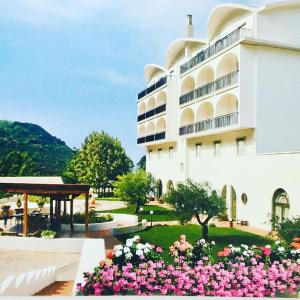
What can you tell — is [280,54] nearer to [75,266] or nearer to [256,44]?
[256,44]

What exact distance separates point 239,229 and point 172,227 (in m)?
4.02

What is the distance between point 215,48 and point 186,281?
839 inches

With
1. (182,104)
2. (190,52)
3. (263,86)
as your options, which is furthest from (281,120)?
(190,52)

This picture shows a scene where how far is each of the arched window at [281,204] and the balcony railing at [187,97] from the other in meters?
12.0

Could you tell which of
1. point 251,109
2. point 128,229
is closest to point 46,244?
point 128,229

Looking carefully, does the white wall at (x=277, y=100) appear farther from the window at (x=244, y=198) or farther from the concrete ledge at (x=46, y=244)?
the concrete ledge at (x=46, y=244)

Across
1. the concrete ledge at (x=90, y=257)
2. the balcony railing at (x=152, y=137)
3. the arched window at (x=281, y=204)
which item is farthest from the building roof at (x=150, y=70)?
the concrete ledge at (x=90, y=257)

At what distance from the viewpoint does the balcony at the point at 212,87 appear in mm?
25769

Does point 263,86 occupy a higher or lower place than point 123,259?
higher

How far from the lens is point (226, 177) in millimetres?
26344

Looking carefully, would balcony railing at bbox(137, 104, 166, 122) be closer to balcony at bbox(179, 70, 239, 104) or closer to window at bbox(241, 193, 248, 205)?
balcony at bbox(179, 70, 239, 104)

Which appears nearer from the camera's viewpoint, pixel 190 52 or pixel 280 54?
pixel 280 54

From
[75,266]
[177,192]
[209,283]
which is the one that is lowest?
[75,266]

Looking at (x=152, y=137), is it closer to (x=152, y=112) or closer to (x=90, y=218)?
(x=152, y=112)
